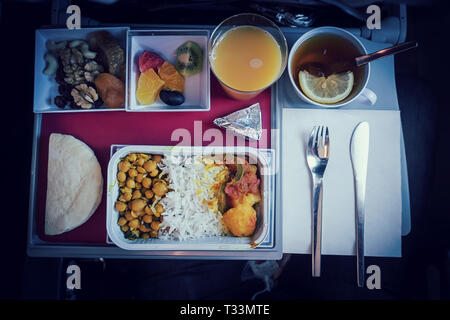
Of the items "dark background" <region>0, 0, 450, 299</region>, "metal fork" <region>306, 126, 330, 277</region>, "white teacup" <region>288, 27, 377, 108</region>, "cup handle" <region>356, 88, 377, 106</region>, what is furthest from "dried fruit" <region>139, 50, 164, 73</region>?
"cup handle" <region>356, 88, 377, 106</region>

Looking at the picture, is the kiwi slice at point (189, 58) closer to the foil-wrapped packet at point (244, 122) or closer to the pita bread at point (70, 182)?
the foil-wrapped packet at point (244, 122)

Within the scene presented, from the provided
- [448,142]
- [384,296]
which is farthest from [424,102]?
[384,296]

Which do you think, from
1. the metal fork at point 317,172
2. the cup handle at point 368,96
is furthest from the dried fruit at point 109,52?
the cup handle at point 368,96

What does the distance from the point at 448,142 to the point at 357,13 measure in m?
0.77

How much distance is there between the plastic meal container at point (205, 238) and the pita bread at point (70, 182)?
5.2 inches

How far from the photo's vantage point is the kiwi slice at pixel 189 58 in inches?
43.4

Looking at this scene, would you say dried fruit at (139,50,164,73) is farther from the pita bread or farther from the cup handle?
the cup handle

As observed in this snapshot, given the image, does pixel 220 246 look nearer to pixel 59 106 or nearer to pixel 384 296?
pixel 59 106

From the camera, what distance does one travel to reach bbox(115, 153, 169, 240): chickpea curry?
1047 mm

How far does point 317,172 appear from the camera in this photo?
1.13 metres

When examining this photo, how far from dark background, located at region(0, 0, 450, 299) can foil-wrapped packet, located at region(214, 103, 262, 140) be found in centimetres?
46

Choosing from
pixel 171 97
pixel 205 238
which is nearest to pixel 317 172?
pixel 205 238

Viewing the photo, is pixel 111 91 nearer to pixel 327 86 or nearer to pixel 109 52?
pixel 109 52
